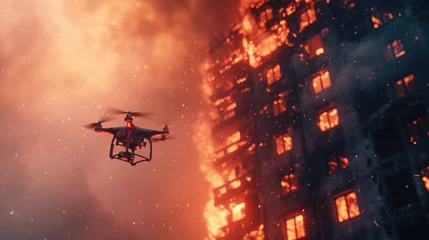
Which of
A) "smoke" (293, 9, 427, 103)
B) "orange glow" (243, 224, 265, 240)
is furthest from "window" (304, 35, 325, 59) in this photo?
"orange glow" (243, 224, 265, 240)

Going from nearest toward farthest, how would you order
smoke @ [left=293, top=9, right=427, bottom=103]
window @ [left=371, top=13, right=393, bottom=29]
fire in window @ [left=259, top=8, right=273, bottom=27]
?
smoke @ [left=293, top=9, right=427, bottom=103], window @ [left=371, top=13, right=393, bottom=29], fire in window @ [left=259, top=8, right=273, bottom=27]

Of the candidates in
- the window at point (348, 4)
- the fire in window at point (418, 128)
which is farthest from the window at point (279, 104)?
the fire in window at point (418, 128)

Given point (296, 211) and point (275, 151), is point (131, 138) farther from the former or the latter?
point (275, 151)

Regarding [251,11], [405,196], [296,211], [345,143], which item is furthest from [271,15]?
[405,196]

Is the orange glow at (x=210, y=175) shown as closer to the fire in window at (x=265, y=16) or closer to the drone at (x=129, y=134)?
the fire in window at (x=265, y=16)

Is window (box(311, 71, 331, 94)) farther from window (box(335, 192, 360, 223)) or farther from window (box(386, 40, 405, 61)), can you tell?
window (box(335, 192, 360, 223))
